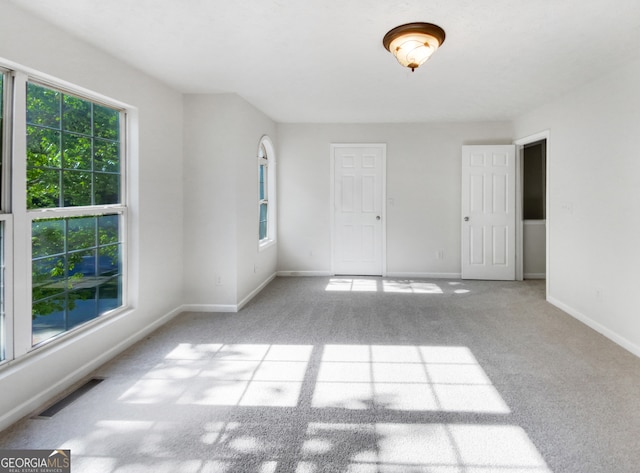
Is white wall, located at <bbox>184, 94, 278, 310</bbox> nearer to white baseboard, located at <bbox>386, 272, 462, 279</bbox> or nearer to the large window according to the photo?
the large window

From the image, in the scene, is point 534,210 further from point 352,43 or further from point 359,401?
point 359,401

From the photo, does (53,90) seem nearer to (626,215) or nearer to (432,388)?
(432,388)

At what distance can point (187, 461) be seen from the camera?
1.79 meters

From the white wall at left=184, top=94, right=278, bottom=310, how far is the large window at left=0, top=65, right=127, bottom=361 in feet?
2.94

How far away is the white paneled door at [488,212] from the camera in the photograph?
5688 mm

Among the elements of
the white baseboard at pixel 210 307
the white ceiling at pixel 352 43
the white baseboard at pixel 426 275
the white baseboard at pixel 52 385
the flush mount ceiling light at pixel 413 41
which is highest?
the white ceiling at pixel 352 43

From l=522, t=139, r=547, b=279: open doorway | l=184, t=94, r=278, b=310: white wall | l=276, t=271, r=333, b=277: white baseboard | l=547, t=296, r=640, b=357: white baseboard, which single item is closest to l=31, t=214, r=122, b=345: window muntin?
l=184, t=94, r=278, b=310: white wall

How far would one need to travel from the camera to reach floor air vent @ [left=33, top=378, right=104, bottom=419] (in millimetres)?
2199

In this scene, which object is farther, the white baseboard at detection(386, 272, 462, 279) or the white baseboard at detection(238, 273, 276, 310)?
the white baseboard at detection(386, 272, 462, 279)

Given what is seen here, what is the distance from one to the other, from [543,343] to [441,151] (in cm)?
350

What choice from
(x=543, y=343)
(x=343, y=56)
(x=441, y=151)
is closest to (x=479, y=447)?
(x=543, y=343)

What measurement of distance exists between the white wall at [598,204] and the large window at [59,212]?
4301mm

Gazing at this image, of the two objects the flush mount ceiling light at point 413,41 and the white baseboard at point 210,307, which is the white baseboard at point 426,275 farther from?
the flush mount ceiling light at point 413,41

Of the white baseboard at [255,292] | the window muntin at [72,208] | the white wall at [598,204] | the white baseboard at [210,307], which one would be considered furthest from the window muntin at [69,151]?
the white wall at [598,204]
